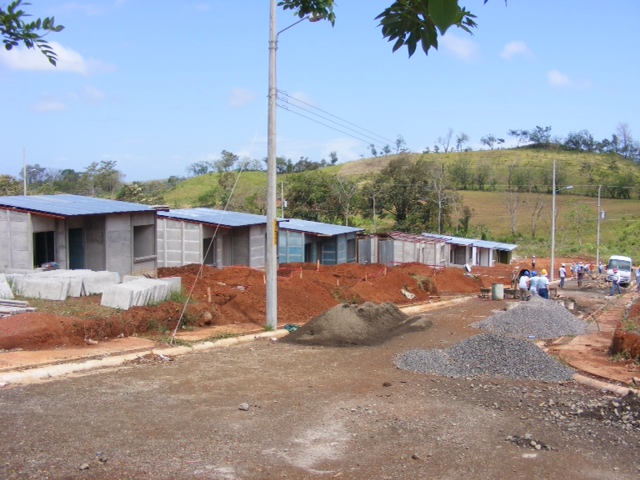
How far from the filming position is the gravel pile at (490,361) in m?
13.2

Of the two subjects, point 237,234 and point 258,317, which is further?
point 237,234

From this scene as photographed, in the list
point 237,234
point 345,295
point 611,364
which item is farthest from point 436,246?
point 611,364

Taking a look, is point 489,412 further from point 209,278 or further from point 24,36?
point 209,278

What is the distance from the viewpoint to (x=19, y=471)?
7.04 m

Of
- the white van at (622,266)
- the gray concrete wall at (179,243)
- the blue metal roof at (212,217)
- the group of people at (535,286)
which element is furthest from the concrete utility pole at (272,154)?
the white van at (622,266)

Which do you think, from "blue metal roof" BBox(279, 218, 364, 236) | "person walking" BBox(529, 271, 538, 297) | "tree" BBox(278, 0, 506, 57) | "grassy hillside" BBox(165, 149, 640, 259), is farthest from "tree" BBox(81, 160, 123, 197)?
"tree" BBox(278, 0, 506, 57)

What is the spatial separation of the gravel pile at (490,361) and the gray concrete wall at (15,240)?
38.6 feet

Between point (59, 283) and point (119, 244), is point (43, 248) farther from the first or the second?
point (59, 283)

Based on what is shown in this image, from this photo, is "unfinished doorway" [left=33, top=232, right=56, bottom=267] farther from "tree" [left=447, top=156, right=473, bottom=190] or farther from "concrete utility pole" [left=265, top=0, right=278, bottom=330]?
"tree" [left=447, top=156, right=473, bottom=190]

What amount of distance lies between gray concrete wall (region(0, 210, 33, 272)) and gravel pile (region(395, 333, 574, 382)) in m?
11.8

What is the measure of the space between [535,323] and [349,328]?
6.59 meters

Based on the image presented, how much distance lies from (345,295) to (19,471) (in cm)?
1923

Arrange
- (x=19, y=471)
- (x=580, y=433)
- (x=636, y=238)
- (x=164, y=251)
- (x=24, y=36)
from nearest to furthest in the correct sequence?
(x=24, y=36) < (x=19, y=471) < (x=580, y=433) < (x=164, y=251) < (x=636, y=238)

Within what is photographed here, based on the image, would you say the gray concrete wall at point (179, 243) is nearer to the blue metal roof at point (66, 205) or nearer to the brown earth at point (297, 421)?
the blue metal roof at point (66, 205)
